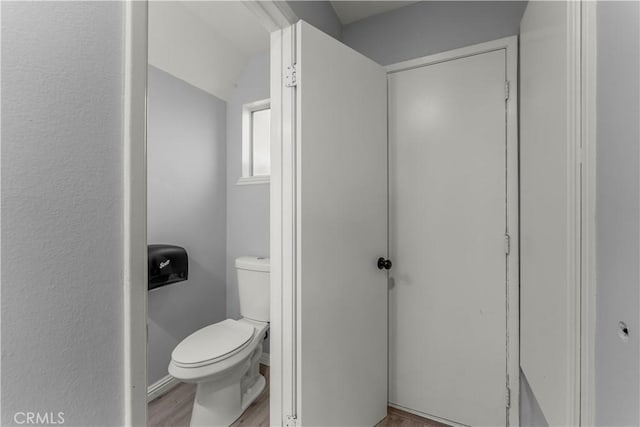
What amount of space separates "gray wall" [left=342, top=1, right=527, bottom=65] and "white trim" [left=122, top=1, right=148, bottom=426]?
1.44m

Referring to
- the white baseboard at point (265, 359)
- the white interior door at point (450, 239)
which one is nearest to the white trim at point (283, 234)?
the white interior door at point (450, 239)

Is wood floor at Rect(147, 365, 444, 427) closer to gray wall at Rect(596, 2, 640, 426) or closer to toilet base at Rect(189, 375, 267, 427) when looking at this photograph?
toilet base at Rect(189, 375, 267, 427)

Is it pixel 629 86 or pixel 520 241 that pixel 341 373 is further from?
pixel 629 86

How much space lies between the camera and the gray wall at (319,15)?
1359 mm

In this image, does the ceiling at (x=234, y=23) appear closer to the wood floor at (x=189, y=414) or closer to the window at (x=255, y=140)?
the window at (x=255, y=140)

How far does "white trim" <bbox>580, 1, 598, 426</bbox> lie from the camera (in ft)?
2.42

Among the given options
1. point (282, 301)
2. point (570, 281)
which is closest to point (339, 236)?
point (282, 301)

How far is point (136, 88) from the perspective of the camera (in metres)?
0.65

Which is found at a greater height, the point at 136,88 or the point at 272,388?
the point at 136,88

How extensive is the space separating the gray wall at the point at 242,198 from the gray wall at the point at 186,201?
6 cm

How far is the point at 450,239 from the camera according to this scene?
1551 mm

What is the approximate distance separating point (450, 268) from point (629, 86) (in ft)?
3.64

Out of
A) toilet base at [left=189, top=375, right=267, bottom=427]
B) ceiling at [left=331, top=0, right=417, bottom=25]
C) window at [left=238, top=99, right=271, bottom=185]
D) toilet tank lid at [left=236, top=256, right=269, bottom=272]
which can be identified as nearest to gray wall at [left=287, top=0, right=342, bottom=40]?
ceiling at [left=331, top=0, right=417, bottom=25]

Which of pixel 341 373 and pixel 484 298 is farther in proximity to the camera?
pixel 484 298
